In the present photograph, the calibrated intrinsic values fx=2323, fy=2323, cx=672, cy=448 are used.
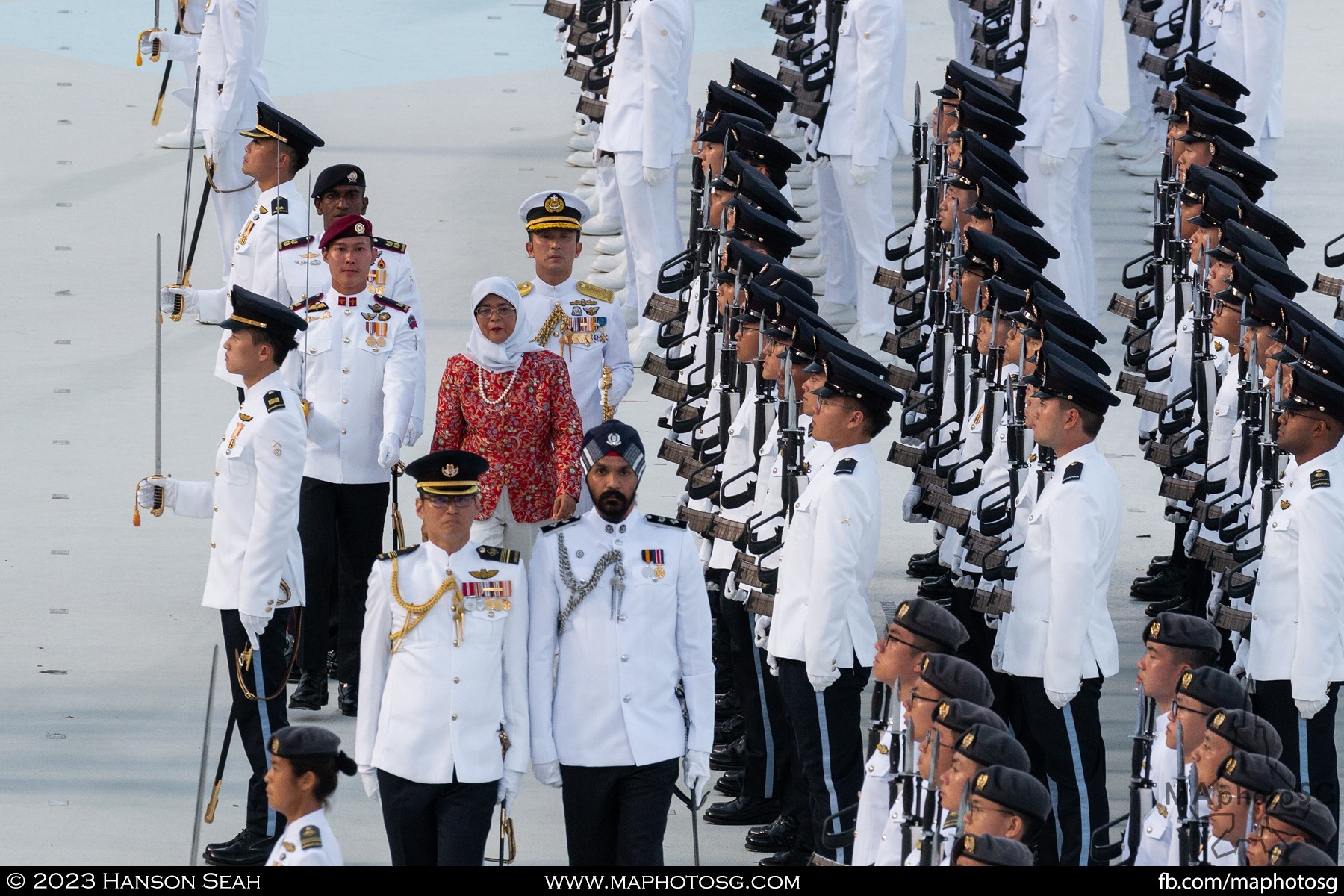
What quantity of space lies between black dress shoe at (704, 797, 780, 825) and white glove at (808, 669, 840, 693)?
74cm

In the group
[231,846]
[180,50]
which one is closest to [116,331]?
[180,50]

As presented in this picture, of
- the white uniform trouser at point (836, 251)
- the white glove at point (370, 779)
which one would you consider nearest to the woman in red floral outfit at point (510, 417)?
the white glove at point (370, 779)

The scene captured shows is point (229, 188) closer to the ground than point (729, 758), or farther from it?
farther from it

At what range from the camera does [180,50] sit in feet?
32.9

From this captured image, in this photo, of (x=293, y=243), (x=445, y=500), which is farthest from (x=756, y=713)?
(x=293, y=243)

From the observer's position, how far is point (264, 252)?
7707 millimetres

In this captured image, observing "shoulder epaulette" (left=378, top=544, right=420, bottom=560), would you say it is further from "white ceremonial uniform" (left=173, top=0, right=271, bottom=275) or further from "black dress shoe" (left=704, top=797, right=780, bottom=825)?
"white ceremonial uniform" (left=173, top=0, right=271, bottom=275)

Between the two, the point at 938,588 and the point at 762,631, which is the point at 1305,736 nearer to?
the point at 762,631

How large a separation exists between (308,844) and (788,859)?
1.85m

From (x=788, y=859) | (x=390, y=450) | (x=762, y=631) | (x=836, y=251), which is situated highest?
(x=836, y=251)

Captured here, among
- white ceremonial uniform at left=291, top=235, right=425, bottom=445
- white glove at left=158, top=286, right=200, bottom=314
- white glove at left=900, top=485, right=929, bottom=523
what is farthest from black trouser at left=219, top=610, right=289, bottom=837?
white glove at left=900, top=485, right=929, bottom=523

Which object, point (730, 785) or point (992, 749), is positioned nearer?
point (992, 749)

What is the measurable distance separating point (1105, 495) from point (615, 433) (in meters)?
1.34

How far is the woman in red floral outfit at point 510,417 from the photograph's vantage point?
6.75m
